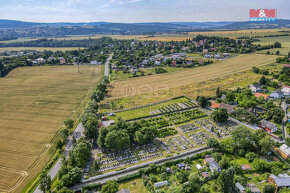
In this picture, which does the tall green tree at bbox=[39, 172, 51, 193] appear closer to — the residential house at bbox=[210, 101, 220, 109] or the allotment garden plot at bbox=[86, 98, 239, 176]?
the allotment garden plot at bbox=[86, 98, 239, 176]

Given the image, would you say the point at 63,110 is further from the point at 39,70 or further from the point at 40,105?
the point at 39,70

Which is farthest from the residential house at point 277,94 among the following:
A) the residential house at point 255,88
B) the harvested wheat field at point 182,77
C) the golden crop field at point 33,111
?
the golden crop field at point 33,111

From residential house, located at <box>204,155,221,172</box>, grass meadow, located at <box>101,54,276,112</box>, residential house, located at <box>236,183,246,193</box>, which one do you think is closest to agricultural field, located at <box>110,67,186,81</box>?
grass meadow, located at <box>101,54,276,112</box>

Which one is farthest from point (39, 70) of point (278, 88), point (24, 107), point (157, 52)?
point (278, 88)

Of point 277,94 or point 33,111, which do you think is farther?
point 277,94

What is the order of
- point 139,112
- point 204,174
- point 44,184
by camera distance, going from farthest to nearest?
point 139,112 → point 204,174 → point 44,184

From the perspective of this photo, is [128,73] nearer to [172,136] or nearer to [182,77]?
[182,77]

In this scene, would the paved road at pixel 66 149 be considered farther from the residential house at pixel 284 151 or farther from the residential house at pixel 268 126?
the residential house at pixel 268 126

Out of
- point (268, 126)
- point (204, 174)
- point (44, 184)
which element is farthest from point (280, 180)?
Result: point (44, 184)
